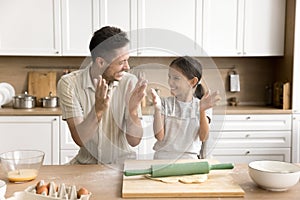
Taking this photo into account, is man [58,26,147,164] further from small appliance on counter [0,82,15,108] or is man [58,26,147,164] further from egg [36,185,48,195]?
small appliance on counter [0,82,15,108]

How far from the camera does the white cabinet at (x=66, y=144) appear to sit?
3.43 metres

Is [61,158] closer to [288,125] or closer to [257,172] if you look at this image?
[288,125]

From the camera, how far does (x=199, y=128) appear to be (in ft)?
5.40

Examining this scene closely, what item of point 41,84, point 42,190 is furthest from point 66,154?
point 42,190

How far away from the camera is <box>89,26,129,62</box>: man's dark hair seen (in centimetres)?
163

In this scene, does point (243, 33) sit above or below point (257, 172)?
above

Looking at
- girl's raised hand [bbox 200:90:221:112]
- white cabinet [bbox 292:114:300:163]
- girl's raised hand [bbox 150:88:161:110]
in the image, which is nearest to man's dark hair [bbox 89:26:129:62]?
girl's raised hand [bbox 150:88:161:110]

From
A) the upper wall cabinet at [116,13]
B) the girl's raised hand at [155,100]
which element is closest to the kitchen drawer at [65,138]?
the upper wall cabinet at [116,13]

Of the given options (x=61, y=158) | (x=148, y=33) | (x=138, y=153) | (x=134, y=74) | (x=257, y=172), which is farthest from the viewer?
(x=61, y=158)

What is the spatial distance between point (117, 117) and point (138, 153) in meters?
0.18

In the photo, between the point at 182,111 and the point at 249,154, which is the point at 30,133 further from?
the point at 182,111

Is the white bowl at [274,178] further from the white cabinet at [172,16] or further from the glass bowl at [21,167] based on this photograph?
the white cabinet at [172,16]

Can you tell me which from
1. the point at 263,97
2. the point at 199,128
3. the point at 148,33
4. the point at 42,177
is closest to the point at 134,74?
the point at 148,33

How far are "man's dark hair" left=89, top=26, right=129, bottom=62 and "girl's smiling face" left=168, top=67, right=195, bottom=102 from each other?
0.23 metres
